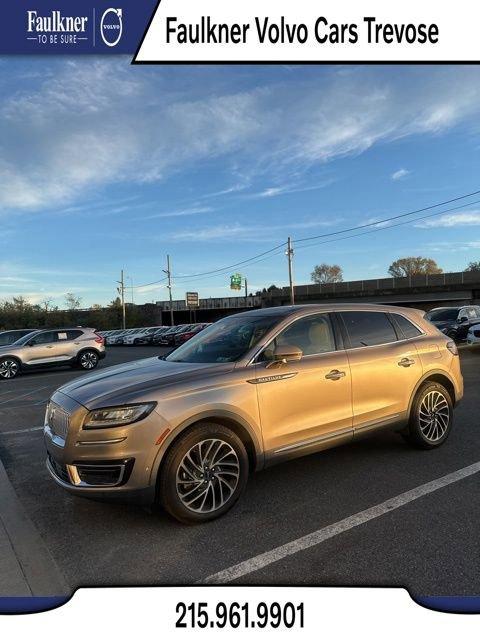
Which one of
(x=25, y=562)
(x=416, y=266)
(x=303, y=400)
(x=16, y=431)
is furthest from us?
(x=416, y=266)

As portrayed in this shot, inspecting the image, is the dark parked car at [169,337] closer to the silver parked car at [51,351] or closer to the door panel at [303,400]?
the silver parked car at [51,351]

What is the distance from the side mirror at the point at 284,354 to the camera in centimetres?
404

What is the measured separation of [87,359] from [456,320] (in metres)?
14.4

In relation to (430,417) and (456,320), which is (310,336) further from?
(456,320)

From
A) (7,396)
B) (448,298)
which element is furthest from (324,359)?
(448,298)

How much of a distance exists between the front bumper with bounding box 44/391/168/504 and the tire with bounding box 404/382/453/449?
9.94ft

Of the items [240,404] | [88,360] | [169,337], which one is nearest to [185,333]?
[169,337]

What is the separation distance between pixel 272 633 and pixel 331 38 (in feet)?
12.4

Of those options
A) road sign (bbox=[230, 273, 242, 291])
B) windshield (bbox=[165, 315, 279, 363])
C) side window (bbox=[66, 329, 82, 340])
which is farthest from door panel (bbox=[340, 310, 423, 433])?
road sign (bbox=[230, 273, 242, 291])

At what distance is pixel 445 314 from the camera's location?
64.6 feet

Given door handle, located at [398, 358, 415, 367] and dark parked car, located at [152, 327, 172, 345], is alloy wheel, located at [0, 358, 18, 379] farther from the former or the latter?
dark parked car, located at [152, 327, 172, 345]

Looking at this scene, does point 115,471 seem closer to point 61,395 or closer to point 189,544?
point 189,544

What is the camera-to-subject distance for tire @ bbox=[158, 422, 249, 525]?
11.5 feet

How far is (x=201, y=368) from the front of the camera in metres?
4.02
